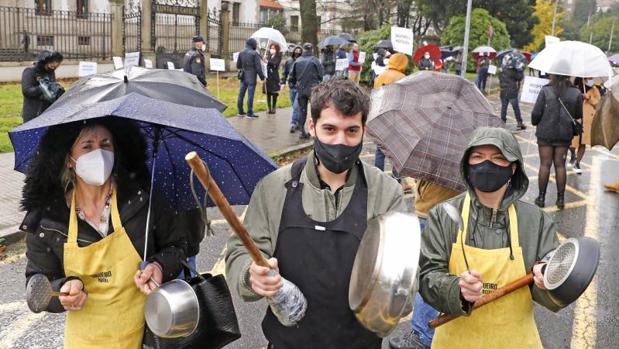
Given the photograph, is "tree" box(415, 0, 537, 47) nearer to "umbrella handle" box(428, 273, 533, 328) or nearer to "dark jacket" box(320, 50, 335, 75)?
"dark jacket" box(320, 50, 335, 75)

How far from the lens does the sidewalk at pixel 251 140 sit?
21.8 feet

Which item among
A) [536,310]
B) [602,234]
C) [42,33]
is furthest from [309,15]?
[536,310]

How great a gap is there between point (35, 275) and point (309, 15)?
20371 millimetres

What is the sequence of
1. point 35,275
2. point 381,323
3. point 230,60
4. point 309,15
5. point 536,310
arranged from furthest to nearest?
1. point 230,60
2. point 309,15
3. point 536,310
4. point 35,275
5. point 381,323

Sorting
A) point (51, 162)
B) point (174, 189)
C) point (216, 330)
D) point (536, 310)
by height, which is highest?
point (51, 162)

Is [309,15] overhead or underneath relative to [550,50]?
overhead

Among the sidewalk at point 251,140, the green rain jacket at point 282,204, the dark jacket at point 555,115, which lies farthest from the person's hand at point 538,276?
the dark jacket at point 555,115

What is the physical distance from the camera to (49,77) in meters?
8.55

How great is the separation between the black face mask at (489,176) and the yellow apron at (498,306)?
0.11 meters

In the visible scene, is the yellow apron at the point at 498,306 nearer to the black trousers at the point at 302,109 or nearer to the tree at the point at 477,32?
the black trousers at the point at 302,109

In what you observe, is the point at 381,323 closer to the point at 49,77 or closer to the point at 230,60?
the point at 49,77

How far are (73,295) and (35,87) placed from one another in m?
6.92

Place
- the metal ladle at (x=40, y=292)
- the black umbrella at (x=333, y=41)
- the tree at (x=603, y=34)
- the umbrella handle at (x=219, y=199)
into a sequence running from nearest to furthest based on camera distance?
the umbrella handle at (x=219, y=199) < the metal ladle at (x=40, y=292) < the black umbrella at (x=333, y=41) < the tree at (x=603, y=34)

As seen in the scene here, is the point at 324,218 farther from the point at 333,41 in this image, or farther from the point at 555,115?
the point at 333,41
